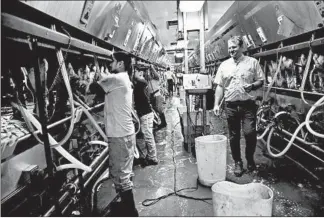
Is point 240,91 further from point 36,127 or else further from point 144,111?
point 36,127

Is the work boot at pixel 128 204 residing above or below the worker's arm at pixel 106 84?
below

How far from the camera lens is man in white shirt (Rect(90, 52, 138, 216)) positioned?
9.73 feet

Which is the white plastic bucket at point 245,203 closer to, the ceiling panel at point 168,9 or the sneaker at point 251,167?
the sneaker at point 251,167

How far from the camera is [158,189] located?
3697 mm

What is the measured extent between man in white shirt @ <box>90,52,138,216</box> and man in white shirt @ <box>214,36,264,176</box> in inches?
67.6

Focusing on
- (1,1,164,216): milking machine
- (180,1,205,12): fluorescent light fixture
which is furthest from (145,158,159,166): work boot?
(180,1,205,12): fluorescent light fixture

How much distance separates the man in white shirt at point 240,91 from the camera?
3.87m

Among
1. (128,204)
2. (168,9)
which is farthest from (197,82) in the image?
(168,9)

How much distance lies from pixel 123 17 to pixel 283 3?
9.79 ft

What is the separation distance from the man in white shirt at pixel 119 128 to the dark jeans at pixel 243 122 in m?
1.80

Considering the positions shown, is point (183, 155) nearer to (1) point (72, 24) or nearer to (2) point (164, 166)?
(2) point (164, 166)

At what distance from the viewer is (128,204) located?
2998 millimetres

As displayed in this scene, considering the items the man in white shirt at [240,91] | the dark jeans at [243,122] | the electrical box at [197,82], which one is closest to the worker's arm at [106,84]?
the man in white shirt at [240,91]

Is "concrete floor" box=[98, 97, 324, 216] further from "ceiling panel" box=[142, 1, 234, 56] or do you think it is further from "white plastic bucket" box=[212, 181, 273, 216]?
"ceiling panel" box=[142, 1, 234, 56]
